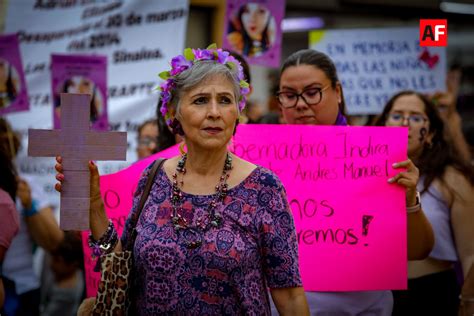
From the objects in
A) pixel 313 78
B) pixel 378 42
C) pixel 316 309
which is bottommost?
pixel 316 309

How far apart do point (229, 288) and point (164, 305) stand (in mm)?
224

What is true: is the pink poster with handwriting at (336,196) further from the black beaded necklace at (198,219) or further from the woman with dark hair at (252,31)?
the woman with dark hair at (252,31)

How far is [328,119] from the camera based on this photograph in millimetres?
3455

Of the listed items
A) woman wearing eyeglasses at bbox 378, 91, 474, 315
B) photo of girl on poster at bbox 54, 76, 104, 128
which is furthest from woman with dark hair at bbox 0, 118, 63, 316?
woman wearing eyeglasses at bbox 378, 91, 474, 315

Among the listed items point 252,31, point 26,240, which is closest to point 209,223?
point 26,240

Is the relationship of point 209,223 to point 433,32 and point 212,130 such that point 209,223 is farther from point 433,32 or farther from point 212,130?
point 433,32

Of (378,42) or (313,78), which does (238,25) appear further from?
(313,78)

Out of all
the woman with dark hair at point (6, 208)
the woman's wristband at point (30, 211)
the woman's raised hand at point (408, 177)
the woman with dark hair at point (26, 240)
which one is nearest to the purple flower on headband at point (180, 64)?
the woman's raised hand at point (408, 177)

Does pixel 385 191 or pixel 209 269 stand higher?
pixel 385 191

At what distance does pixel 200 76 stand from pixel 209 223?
0.52 meters

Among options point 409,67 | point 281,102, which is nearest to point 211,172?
point 281,102

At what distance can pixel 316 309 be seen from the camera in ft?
10.7

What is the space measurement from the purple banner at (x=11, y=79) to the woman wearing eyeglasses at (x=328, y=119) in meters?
2.56

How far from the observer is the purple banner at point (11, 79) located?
17.7 feet
